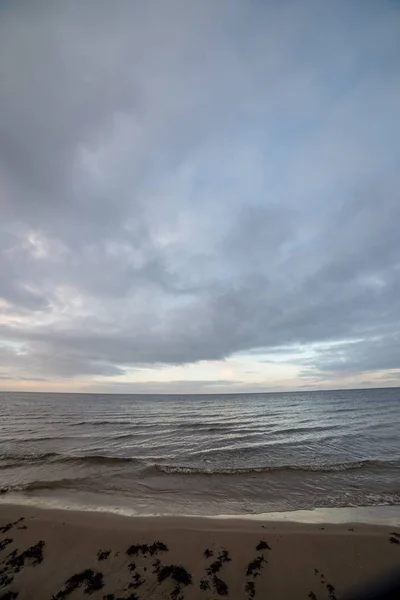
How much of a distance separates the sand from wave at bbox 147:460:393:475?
585cm

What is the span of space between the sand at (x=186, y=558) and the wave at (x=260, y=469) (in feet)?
19.2

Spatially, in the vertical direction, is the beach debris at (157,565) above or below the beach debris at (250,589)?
above

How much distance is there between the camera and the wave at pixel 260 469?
14.1m

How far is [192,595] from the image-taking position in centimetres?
557

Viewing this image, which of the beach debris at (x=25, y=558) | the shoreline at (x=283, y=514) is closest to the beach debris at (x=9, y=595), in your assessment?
the beach debris at (x=25, y=558)

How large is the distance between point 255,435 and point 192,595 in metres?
21.0

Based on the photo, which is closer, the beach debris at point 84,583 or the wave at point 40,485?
the beach debris at point 84,583

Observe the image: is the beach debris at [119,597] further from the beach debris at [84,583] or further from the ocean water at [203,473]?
the ocean water at [203,473]

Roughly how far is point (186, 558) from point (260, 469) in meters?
8.87

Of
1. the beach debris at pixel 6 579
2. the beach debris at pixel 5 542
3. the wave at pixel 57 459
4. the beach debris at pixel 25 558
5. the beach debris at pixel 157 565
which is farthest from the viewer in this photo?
the wave at pixel 57 459

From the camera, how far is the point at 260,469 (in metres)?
14.4

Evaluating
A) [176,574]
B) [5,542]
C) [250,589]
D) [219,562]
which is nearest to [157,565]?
[176,574]

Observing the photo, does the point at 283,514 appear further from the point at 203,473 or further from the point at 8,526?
the point at 8,526

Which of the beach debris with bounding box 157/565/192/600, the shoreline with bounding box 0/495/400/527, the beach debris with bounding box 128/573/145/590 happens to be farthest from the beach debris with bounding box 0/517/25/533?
the beach debris with bounding box 157/565/192/600
